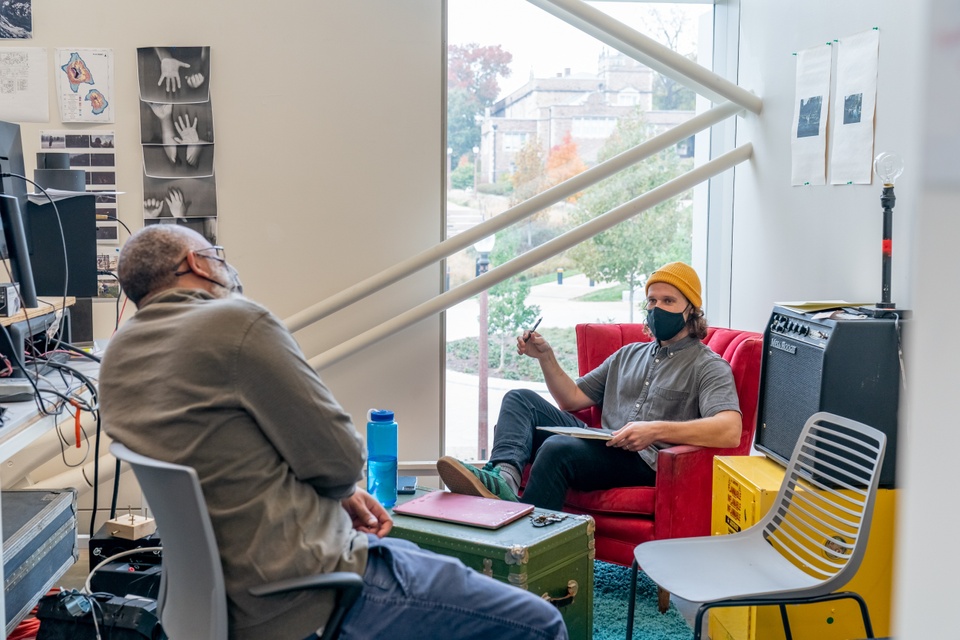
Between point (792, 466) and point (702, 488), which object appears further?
point (702, 488)

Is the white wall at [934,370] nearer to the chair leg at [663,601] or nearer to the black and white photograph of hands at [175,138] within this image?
the chair leg at [663,601]

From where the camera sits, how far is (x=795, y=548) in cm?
230

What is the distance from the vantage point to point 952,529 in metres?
0.38

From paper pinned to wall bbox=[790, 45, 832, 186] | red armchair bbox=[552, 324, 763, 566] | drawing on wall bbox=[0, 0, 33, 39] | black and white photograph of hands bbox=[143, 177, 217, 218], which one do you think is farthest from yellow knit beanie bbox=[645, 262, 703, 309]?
drawing on wall bbox=[0, 0, 33, 39]

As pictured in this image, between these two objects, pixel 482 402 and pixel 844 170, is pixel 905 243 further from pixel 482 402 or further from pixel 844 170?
pixel 482 402

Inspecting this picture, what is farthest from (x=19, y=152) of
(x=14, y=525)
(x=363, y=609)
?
(x=363, y=609)

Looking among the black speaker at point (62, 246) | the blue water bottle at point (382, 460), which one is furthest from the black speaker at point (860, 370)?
the black speaker at point (62, 246)

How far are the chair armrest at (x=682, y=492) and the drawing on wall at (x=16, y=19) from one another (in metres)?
2.92

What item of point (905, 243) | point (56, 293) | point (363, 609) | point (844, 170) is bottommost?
point (363, 609)

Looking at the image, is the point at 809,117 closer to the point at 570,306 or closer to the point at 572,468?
the point at 570,306

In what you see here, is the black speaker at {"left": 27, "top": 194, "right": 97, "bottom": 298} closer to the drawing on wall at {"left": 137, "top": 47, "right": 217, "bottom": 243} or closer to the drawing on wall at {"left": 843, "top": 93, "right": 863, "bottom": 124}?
the drawing on wall at {"left": 137, "top": 47, "right": 217, "bottom": 243}

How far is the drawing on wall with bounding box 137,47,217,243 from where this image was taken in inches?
138

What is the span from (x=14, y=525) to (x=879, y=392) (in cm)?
235

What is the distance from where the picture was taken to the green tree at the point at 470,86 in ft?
12.3
